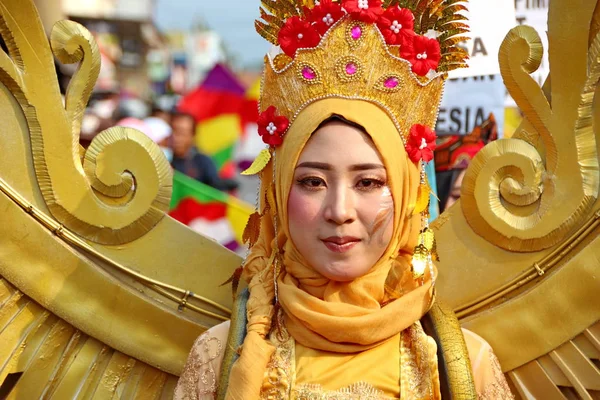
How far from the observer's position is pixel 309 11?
2.20 meters

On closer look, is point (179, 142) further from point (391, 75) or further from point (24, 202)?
point (391, 75)

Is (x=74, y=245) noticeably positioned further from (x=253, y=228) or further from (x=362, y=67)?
(x=362, y=67)

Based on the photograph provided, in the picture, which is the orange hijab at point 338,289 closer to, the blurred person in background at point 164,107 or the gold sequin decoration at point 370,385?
the gold sequin decoration at point 370,385

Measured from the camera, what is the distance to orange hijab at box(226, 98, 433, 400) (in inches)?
80.0

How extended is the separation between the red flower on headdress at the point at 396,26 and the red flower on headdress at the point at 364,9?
0.02 meters

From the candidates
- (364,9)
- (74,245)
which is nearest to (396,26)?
(364,9)

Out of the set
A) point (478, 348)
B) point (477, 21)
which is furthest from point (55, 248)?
point (477, 21)

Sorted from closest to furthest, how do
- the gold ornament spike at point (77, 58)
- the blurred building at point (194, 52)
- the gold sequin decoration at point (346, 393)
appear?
the gold sequin decoration at point (346, 393) < the gold ornament spike at point (77, 58) < the blurred building at point (194, 52)

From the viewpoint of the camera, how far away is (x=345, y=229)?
202 cm

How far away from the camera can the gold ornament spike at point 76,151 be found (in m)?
2.40

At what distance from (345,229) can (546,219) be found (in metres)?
0.66

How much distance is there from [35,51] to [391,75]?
1.07 m

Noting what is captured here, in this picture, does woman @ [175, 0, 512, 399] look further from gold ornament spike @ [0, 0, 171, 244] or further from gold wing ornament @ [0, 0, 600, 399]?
gold ornament spike @ [0, 0, 171, 244]

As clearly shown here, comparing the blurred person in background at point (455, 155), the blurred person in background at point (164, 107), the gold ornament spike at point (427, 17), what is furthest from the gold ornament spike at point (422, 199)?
the blurred person in background at point (164, 107)
